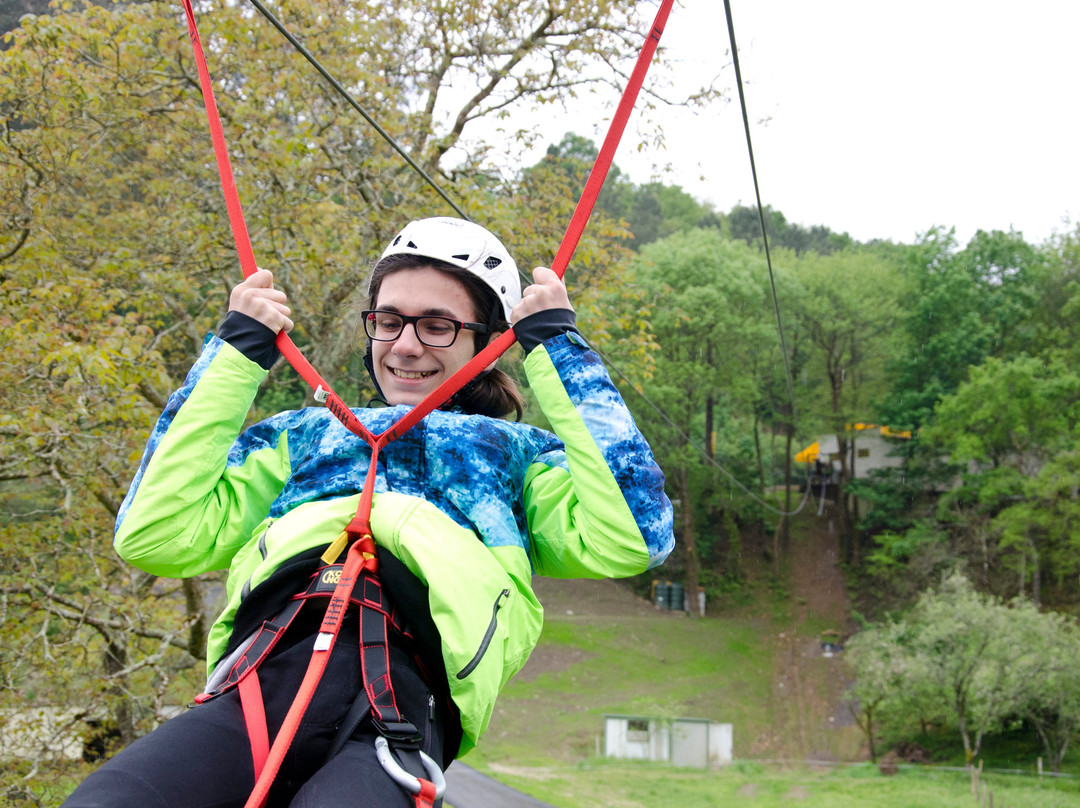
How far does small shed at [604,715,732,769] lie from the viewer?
787 inches

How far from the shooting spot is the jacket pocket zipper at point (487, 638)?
1479 mm

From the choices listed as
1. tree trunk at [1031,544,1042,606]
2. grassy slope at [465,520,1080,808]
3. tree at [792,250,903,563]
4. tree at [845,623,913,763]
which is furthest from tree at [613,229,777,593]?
tree trunk at [1031,544,1042,606]

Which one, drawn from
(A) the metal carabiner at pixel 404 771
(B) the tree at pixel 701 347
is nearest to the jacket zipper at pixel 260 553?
(A) the metal carabiner at pixel 404 771

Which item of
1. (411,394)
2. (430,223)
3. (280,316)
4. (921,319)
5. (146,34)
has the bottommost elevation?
(411,394)

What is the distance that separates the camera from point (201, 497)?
1.71 meters

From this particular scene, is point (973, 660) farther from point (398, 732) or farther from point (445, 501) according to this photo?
point (398, 732)

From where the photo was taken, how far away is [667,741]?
20391 millimetres

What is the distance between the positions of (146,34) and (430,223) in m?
→ 6.36

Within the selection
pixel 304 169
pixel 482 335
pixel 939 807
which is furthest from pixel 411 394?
pixel 939 807

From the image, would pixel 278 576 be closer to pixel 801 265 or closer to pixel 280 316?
pixel 280 316

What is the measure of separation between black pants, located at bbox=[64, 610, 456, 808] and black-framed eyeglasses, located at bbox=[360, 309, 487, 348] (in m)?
0.67

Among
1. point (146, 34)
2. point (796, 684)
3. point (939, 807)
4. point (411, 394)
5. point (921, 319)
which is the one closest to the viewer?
point (411, 394)

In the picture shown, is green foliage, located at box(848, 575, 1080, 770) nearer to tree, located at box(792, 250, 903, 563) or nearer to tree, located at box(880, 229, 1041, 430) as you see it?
tree, located at box(792, 250, 903, 563)

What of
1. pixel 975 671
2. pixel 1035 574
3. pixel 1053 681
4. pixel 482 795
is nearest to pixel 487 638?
pixel 482 795
